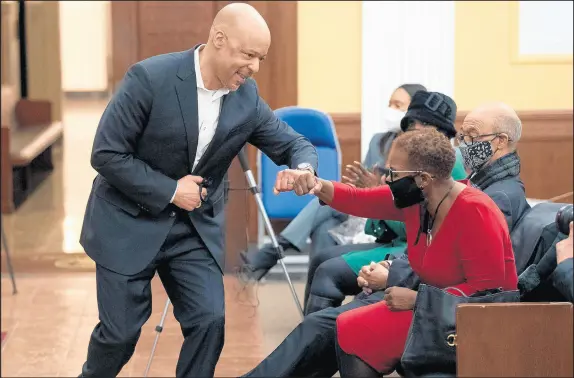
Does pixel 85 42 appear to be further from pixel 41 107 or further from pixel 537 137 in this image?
pixel 537 137

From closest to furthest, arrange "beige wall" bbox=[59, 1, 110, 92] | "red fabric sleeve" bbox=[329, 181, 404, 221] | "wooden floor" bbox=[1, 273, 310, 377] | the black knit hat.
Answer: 1. "red fabric sleeve" bbox=[329, 181, 404, 221]
2. the black knit hat
3. "wooden floor" bbox=[1, 273, 310, 377]
4. "beige wall" bbox=[59, 1, 110, 92]

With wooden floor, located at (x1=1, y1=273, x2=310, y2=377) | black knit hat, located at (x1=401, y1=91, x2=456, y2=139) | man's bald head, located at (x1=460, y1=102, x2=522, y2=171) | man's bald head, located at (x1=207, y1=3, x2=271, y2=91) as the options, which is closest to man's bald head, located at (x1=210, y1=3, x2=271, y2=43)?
man's bald head, located at (x1=207, y1=3, x2=271, y2=91)

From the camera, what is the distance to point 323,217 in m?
5.90

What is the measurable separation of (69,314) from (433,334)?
3307mm

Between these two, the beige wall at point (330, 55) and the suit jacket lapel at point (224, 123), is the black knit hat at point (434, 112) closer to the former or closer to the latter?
the suit jacket lapel at point (224, 123)

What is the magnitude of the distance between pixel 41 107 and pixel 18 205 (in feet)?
9.49

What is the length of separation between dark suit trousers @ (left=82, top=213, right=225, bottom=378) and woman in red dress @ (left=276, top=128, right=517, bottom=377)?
1.43 ft

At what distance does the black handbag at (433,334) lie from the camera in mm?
3488

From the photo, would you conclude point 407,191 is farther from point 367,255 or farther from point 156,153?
point 367,255

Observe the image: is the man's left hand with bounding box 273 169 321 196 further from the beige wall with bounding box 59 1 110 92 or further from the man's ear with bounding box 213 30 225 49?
the beige wall with bounding box 59 1 110 92

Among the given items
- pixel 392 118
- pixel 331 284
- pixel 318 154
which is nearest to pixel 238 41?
pixel 331 284

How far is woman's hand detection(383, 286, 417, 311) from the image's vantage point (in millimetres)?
3762

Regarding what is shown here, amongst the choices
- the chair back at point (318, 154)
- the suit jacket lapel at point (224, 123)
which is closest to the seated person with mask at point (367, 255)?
the suit jacket lapel at point (224, 123)

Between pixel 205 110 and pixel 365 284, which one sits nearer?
pixel 205 110
